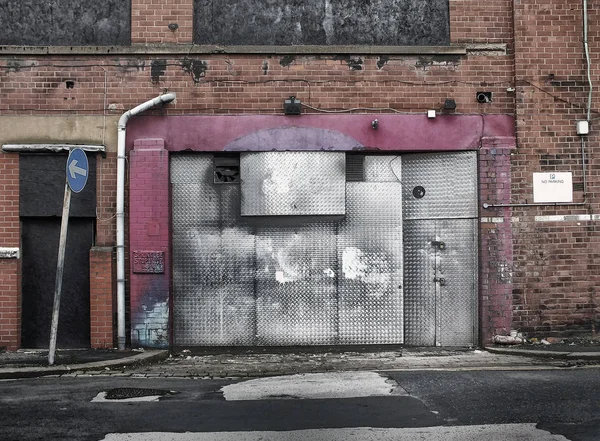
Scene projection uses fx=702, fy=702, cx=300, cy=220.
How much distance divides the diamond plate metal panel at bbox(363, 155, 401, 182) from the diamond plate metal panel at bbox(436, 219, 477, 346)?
1144 mm

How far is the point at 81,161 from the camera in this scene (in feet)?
32.1

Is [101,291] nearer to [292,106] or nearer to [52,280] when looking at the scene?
[52,280]

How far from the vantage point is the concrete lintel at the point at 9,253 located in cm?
1101

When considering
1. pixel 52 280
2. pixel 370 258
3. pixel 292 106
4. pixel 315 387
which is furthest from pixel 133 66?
pixel 315 387

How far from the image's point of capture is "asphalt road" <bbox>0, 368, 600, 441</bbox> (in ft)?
19.9

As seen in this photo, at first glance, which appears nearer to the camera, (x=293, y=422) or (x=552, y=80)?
(x=293, y=422)

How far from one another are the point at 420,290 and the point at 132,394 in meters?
5.43

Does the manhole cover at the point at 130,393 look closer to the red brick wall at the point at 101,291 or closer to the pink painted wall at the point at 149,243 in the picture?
the pink painted wall at the point at 149,243

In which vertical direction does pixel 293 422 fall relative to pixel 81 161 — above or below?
below

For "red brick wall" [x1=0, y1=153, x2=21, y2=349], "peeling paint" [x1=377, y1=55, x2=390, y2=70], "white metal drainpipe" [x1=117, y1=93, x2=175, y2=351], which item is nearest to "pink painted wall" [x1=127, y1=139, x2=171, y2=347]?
"white metal drainpipe" [x1=117, y1=93, x2=175, y2=351]

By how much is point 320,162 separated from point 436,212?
209 centimetres

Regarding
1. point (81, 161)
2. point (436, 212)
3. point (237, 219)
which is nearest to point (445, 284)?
point (436, 212)

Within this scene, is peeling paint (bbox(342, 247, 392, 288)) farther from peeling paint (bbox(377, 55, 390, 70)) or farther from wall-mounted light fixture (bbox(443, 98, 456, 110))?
peeling paint (bbox(377, 55, 390, 70))

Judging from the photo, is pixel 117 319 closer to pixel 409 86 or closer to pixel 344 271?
pixel 344 271
